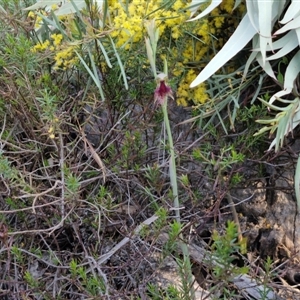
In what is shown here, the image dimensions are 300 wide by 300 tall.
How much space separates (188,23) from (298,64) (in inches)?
9.8

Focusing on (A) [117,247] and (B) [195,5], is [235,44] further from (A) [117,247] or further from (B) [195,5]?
(A) [117,247]

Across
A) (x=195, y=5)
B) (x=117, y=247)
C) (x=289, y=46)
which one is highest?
(x=195, y=5)

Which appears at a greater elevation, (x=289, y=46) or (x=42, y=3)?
(x=42, y=3)

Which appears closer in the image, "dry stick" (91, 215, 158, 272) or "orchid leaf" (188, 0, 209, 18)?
"dry stick" (91, 215, 158, 272)

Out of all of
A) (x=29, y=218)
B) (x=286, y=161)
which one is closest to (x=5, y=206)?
(x=29, y=218)

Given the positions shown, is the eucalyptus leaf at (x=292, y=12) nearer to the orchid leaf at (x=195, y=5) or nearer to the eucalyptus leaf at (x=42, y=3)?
the orchid leaf at (x=195, y=5)

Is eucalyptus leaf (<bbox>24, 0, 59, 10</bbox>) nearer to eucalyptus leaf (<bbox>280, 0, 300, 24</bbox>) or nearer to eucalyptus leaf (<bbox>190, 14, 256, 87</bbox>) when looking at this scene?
eucalyptus leaf (<bbox>190, 14, 256, 87</bbox>)

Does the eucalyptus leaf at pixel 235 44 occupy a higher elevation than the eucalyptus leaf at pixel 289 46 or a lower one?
higher

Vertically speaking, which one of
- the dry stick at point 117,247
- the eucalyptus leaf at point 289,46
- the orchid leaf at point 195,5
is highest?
the orchid leaf at point 195,5

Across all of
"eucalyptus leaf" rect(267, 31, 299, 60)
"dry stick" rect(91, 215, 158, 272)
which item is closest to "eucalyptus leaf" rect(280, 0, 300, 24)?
"eucalyptus leaf" rect(267, 31, 299, 60)

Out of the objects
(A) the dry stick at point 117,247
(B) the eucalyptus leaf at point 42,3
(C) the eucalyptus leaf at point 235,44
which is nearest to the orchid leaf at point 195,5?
(C) the eucalyptus leaf at point 235,44

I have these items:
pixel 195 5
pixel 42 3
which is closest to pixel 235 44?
pixel 195 5

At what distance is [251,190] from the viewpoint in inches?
45.0

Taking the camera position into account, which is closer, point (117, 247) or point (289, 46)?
point (117, 247)
